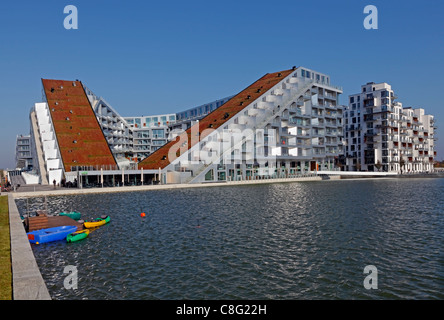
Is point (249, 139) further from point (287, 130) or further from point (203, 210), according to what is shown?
point (203, 210)

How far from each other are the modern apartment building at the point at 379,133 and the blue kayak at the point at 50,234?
135 meters

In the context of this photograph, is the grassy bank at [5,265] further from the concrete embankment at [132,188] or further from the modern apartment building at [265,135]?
the modern apartment building at [265,135]

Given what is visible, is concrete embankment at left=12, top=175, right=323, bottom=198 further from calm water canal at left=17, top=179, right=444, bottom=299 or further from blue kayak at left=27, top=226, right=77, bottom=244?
blue kayak at left=27, top=226, right=77, bottom=244

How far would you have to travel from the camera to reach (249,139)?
304 ft

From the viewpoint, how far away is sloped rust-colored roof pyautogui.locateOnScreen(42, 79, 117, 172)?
84188mm

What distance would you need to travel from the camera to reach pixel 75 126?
92.9 metres

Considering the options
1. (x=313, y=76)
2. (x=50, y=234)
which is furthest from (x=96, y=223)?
(x=313, y=76)

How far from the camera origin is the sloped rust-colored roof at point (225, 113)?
88.6 metres

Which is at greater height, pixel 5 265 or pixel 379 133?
pixel 379 133

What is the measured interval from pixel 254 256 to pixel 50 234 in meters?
15.7

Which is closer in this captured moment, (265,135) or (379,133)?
(265,135)

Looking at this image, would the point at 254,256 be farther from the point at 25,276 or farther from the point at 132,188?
the point at 132,188

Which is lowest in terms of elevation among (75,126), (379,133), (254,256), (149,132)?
(254,256)

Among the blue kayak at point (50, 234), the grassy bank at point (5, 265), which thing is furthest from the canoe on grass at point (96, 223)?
the grassy bank at point (5, 265)
